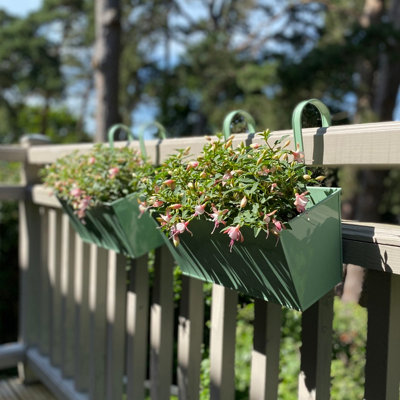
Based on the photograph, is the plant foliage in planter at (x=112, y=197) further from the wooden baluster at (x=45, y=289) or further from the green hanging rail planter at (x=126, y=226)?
the wooden baluster at (x=45, y=289)

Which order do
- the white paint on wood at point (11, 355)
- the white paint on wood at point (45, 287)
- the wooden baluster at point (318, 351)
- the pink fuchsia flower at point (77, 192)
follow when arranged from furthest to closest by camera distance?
the white paint on wood at point (11, 355), the white paint on wood at point (45, 287), the pink fuchsia flower at point (77, 192), the wooden baluster at point (318, 351)

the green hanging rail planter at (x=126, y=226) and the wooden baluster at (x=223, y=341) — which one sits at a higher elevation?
the green hanging rail planter at (x=126, y=226)

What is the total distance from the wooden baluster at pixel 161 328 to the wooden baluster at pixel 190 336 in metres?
0.08

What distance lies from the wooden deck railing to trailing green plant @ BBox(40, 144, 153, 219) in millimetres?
107

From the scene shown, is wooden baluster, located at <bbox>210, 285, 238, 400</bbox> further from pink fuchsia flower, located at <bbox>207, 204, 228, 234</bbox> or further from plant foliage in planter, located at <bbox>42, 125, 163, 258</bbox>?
pink fuchsia flower, located at <bbox>207, 204, 228, 234</bbox>

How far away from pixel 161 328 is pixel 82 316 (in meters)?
0.59

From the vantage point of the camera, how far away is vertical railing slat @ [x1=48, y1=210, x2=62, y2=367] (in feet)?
6.96

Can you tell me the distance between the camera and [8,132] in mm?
16531

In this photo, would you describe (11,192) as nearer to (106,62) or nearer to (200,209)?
(200,209)

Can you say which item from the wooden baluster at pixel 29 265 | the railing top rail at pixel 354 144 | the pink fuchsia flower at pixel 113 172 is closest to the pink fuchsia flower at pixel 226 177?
the railing top rail at pixel 354 144

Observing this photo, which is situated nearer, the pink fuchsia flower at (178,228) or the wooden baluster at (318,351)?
the pink fuchsia flower at (178,228)

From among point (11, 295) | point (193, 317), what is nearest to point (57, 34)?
point (11, 295)

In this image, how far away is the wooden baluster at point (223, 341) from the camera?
115 cm

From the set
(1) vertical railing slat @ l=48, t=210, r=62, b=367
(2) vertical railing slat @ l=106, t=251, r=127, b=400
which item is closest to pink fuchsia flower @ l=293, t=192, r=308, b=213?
(2) vertical railing slat @ l=106, t=251, r=127, b=400
